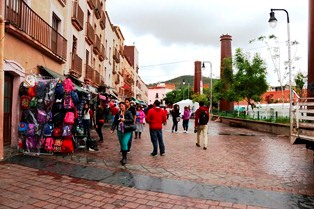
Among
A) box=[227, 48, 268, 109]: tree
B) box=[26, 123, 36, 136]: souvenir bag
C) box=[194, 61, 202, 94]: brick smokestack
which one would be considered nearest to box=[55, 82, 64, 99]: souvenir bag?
box=[26, 123, 36, 136]: souvenir bag

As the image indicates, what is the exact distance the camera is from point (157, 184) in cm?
565

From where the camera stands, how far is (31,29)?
10188 millimetres

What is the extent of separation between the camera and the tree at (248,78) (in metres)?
25.7

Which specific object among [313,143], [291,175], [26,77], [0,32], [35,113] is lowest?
[291,175]

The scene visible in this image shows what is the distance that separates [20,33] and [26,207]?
6.32m

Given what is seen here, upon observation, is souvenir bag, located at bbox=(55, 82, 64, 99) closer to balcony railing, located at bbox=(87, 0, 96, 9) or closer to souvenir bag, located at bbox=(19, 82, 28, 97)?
souvenir bag, located at bbox=(19, 82, 28, 97)

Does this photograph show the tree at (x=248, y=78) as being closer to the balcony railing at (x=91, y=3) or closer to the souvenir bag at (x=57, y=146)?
the balcony railing at (x=91, y=3)

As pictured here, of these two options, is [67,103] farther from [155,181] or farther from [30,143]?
[155,181]

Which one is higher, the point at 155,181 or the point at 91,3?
the point at 91,3

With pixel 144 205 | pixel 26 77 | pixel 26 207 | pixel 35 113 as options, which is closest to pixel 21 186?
pixel 26 207

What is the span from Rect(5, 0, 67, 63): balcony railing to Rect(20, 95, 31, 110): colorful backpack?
1944mm

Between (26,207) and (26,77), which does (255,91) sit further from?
(26,207)

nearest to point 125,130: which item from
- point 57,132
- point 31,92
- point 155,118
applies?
point 155,118

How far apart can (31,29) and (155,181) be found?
748 cm
